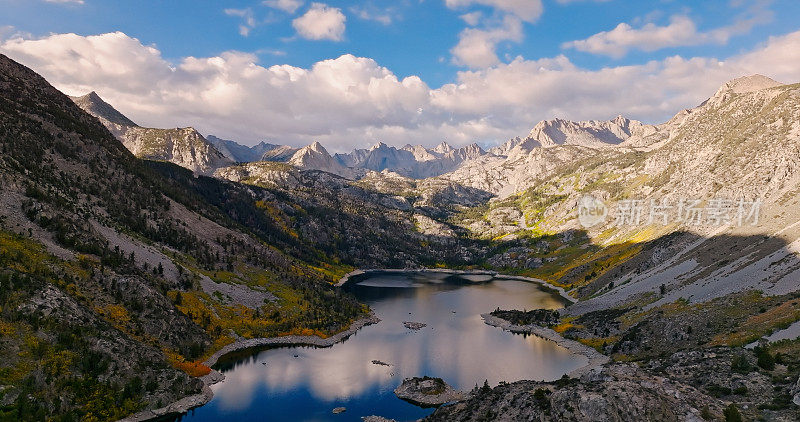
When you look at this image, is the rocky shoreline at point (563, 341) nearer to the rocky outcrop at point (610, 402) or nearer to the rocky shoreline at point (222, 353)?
the rocky outcrop at point (610, 402)

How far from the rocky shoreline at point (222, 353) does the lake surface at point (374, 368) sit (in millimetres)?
1511

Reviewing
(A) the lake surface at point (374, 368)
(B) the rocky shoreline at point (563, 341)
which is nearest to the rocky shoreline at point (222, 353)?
(A) the lake surface at point (374, 368)

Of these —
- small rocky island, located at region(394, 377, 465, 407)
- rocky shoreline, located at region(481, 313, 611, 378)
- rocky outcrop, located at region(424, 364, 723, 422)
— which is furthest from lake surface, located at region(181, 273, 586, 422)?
rocky outcrop, located at region(424, 364, 723, 422)

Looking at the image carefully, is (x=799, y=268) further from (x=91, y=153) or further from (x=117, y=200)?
(x=91, y=153)

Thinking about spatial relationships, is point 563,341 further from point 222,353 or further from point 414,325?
point 222,353

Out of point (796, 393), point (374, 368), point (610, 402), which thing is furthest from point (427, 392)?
point (796, 393)

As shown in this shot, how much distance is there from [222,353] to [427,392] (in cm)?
4677

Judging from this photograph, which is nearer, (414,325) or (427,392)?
(427,392)

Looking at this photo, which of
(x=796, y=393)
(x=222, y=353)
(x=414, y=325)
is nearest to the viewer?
(x=796, y=393)

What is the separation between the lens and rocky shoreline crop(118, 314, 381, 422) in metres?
63.1

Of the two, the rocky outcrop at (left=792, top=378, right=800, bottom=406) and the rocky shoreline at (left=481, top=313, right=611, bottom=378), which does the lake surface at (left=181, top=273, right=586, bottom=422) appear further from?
the rocky outcrop at (left=792, top=378, right=800, bottom=406)

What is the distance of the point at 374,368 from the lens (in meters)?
89.6

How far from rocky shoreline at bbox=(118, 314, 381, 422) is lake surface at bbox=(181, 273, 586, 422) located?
1.51m

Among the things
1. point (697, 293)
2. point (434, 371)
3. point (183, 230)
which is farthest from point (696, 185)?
point (183, 230)
